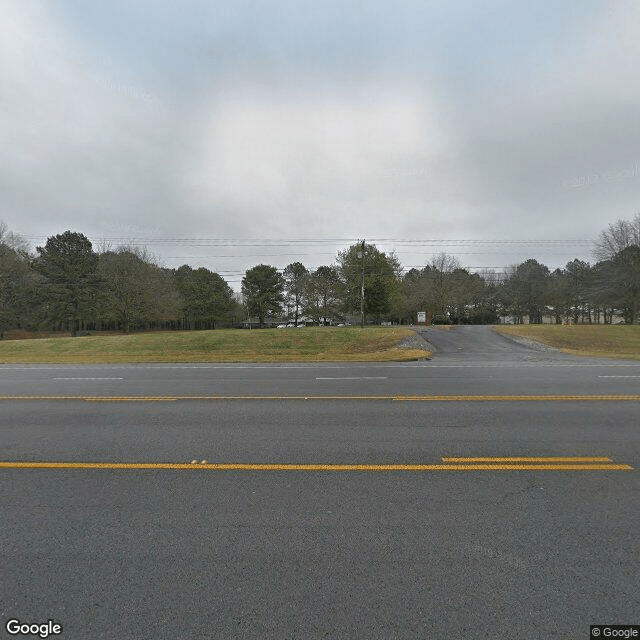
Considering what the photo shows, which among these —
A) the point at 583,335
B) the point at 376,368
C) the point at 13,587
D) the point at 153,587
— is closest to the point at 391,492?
the point at 153,587

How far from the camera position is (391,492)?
370cm

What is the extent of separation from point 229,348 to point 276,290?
147 ft

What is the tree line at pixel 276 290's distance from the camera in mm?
39719

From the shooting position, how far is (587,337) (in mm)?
24594

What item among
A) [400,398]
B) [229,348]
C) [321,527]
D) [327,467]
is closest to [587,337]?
[400,398]

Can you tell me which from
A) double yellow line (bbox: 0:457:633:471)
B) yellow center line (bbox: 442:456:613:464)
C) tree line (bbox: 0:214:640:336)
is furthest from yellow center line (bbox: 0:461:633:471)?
tree line (bbox: 0:214:640:336)

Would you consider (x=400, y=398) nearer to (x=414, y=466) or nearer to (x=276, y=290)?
(x=414, y=466)

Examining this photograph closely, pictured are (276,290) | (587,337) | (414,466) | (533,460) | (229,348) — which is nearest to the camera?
(414,466)

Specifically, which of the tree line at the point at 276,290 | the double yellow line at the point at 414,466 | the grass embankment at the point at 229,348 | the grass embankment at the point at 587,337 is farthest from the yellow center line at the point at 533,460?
the tree line at the point at 276,290

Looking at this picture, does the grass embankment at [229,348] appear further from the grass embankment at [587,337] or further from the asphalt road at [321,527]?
the asphalt road at [321,527]

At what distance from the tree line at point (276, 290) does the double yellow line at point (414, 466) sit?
90.1 ft

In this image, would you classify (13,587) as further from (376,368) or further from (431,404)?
(376,368)

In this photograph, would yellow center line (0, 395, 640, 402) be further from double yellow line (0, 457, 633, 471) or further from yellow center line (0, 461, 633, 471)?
yellow center line (0, 461, 633, 471)

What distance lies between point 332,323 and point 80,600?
217ft
